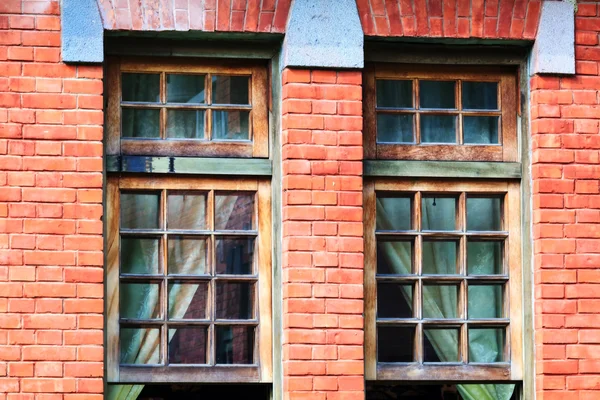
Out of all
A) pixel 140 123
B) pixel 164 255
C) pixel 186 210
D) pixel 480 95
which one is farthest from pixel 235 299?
pixel 480 95

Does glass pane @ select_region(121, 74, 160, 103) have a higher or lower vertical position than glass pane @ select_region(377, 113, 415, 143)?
higher

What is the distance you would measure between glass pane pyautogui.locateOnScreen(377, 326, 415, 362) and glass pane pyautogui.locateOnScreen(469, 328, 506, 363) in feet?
1.22

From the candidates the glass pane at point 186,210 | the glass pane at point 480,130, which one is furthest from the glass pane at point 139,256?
the glass pane at point 480,130

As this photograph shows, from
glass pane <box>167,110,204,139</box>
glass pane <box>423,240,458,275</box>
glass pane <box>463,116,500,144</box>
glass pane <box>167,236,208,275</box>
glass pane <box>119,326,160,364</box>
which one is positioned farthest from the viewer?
glass pane <box>463,116,500,144</box>

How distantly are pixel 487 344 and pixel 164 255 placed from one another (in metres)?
2.01

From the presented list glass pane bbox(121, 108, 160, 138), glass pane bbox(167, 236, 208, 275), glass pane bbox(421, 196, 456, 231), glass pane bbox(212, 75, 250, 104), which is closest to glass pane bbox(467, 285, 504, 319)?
glass pane bbox(421, 196, 456, 231)

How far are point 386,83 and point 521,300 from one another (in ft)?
5.08

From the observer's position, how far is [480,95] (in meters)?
7.45

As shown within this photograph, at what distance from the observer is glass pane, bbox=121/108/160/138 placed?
7.14m

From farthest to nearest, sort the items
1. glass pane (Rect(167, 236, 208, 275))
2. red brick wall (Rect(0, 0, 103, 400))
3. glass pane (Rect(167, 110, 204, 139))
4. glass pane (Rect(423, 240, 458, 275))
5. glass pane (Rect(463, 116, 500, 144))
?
1. glass pane (Rect(463, 116, 500, 144))
2. glass pane (Rect(423, 240, 458, 275))
3. glass pane (Rect(167, 110, 204, 139))
4. glass pane (Rect(167, 236, 208, 275))
5. red brick wall (Rect(0, 0, 103, 400))

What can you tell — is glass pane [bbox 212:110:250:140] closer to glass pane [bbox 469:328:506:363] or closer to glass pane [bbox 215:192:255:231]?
Answer: glass pane [bbox 215:192:255:231]

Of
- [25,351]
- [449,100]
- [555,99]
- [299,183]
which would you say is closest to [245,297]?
[299,183]

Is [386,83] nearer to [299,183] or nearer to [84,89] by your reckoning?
[299,183]

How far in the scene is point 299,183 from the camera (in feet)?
22.8
